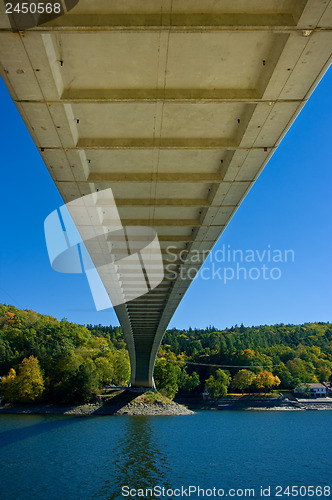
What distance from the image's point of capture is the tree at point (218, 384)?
91312mm

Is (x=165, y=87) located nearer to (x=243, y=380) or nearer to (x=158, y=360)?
(x=158, y=360)

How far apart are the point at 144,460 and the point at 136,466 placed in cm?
163

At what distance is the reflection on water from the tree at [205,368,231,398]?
61.1 meters

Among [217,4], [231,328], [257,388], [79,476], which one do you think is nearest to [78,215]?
[217,4]

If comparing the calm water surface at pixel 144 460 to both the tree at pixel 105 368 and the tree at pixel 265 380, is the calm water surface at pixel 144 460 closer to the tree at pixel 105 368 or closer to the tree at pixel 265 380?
the tree at pixel 105 368

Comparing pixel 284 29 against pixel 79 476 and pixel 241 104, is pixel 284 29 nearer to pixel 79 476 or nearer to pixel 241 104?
pixel 241 104

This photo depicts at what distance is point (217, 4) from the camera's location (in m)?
5.38

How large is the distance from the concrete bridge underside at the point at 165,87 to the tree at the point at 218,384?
88.4 meters

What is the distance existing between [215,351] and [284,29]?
383ft

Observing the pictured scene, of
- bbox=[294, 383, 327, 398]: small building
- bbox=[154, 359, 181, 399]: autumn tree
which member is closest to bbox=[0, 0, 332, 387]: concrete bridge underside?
bbox=[154, 359, 181, 399]: autumn tree

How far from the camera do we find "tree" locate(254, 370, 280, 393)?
9400 centimetres

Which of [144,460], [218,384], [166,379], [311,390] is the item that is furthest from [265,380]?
[144,460]

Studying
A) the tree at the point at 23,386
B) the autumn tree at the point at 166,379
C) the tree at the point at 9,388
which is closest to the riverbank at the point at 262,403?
the autumn tree at the point at 166,379

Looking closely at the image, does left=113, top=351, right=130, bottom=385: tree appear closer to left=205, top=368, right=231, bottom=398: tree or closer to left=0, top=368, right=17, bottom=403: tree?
left=0, top=368, right=17, bottom=403: tree
